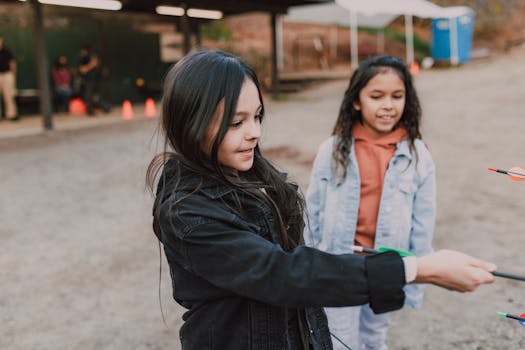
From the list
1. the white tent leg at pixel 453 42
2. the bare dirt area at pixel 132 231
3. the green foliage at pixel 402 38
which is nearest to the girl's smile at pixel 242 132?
the bare dirt area at pixel 132 231

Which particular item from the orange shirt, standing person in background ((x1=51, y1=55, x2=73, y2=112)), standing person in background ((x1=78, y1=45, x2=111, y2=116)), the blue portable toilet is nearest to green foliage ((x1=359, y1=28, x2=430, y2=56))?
the blue portable toilet

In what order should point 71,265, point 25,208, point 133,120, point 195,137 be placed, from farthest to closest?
point 133,120
point 25,208
point 71,265
point 195,137

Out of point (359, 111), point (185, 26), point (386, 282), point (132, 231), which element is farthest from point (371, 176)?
point (185, 26)

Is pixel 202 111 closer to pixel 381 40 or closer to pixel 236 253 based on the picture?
pixel 236 253

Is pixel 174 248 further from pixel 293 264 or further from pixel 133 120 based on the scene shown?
pixel 133 120

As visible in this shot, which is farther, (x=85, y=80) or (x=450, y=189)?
(x=85, y=80)

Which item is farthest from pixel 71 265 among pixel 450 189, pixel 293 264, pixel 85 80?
pixel 85 80

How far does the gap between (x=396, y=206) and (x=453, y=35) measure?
1641 cm

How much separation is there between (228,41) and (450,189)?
1545cm

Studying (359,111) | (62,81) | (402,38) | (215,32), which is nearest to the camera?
(359,111)

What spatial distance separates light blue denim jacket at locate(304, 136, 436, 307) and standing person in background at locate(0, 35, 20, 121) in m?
10.8

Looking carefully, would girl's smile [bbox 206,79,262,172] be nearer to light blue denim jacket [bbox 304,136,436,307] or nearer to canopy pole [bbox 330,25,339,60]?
light blue denim jacket [bbox 304,136,436,307]

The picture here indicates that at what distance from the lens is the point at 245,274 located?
3.95 feet

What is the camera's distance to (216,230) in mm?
1243
